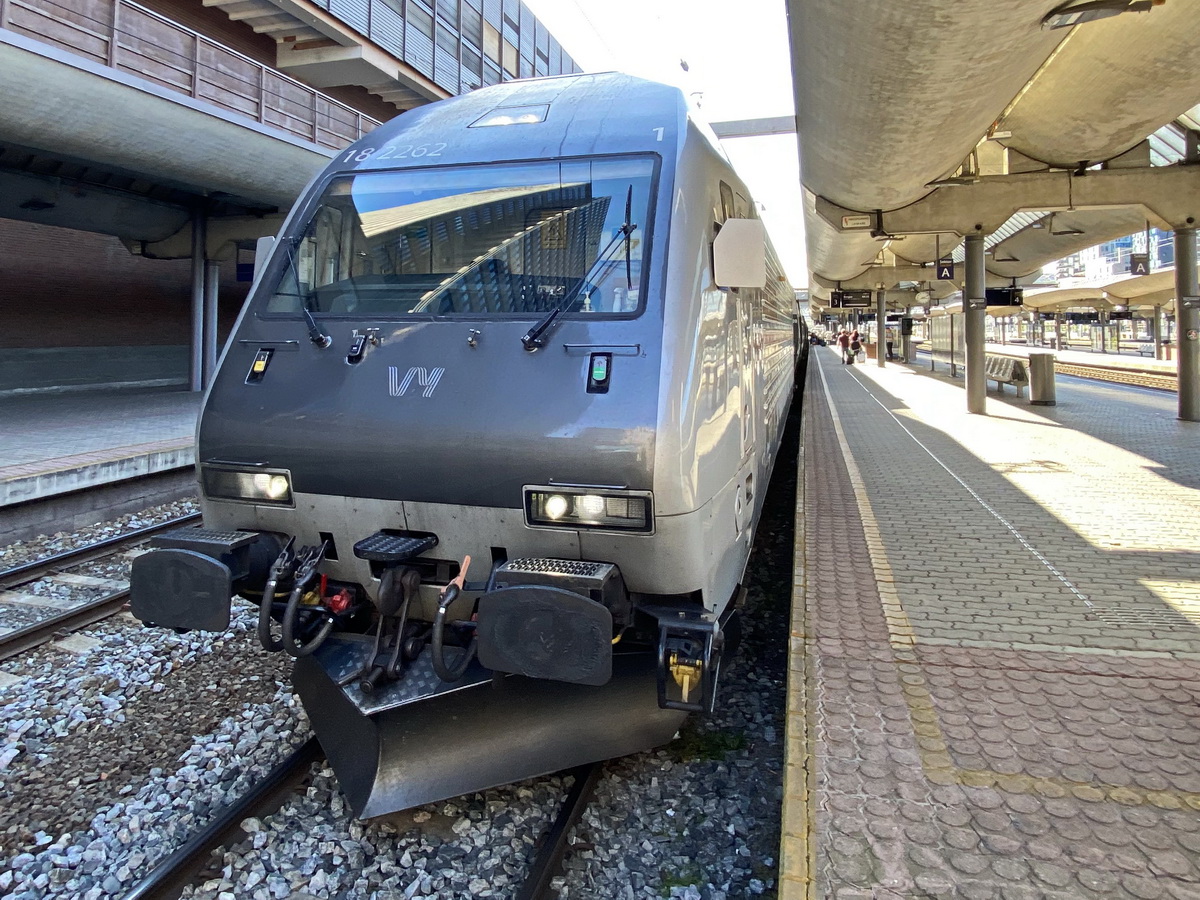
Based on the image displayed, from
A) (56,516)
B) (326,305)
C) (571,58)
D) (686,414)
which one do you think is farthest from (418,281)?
(571,58)

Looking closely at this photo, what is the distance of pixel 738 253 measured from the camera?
3.88 m

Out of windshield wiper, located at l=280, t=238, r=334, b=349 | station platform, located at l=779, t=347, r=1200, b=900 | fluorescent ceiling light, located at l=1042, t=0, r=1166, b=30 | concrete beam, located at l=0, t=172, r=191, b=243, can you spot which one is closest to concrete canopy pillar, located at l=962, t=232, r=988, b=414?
station platform, located at l=779, t=347, r=1200, b=900

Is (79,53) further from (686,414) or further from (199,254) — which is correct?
(686,414)

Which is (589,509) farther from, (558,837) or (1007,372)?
(1007,372)

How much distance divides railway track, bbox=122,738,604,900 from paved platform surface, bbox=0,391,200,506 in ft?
19.8

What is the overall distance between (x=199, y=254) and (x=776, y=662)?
58.7 feet

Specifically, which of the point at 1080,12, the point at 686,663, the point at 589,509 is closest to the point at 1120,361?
the point at 1080,12

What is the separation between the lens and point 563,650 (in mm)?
2926

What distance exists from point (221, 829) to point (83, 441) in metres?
9.41

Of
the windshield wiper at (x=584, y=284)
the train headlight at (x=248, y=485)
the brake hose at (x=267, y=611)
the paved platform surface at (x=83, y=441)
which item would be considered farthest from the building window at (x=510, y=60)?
the brake hose at (x=267, y=611)

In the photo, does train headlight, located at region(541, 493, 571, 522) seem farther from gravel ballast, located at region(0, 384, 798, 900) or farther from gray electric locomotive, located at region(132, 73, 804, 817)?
gravel ballast, located at region(0, 384, 798, 900)

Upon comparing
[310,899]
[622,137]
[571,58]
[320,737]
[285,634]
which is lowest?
[310,899]

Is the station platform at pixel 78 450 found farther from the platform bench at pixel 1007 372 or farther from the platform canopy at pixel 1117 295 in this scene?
the platform canopy at pixel 1117 295

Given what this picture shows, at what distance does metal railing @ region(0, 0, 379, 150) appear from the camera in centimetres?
1102
